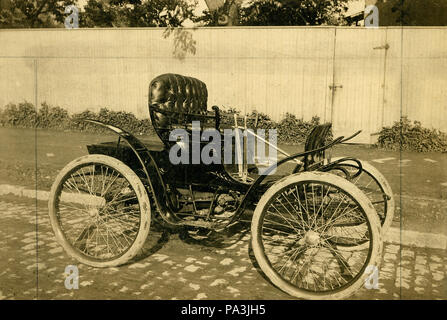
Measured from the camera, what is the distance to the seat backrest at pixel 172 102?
3.93m

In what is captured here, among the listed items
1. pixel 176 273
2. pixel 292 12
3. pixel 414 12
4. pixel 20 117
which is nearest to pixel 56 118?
pixel 20 117

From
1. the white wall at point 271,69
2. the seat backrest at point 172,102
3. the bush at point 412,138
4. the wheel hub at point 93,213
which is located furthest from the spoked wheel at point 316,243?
the white wall at point 271,69

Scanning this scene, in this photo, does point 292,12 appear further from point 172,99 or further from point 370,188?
point 370,188

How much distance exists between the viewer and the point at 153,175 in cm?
386

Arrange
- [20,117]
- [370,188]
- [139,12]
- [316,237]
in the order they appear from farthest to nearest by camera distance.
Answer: [139,12] → [20,117] → [370,188] → [316,237]

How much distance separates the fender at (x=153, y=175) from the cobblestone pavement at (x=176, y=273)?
444mm

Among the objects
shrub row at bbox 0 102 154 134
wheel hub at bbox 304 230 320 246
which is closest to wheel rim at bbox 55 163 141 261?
wheel hub at bbox 304 230 320 246

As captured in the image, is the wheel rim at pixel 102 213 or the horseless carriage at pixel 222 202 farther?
the wheel rim at pixel 102 213

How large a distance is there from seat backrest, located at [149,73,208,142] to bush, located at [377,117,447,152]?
6519 mm

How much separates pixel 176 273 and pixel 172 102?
175cm

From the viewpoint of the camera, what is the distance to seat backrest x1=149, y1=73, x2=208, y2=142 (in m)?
3.93

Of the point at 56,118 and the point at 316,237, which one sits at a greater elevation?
the point at 56,118

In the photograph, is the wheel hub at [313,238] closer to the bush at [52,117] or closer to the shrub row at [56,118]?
the shrub row at [56,118]

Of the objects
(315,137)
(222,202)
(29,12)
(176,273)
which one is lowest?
(176,273)
